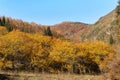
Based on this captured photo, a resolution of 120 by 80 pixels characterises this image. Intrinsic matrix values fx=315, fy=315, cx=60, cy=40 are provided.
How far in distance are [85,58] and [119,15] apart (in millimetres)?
39802

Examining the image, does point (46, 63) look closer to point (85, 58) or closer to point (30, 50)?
point (30, 50)

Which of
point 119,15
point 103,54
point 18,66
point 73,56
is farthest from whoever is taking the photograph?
point 103,54

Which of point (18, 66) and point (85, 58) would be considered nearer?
point (18, 66)

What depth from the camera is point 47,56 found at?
93812 mm

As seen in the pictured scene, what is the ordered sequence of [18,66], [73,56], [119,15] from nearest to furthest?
[119,15], [18,66], [73,56]

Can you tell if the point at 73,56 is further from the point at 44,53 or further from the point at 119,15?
the point at 119,15

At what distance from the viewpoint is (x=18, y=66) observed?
285 feet

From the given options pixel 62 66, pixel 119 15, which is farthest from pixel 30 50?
pixel 119 15

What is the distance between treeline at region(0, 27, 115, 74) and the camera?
87312 millimetres

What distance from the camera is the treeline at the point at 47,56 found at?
286 ft

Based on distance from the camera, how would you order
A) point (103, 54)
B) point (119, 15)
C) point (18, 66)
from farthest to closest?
point (103, 54) → point (18, 66) → point (119, 15)

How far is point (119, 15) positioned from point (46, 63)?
1403 inches

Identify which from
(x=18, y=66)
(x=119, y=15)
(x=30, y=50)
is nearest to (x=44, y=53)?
(x=30, y=50)

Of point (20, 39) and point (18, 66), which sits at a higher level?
point (20, 39)
